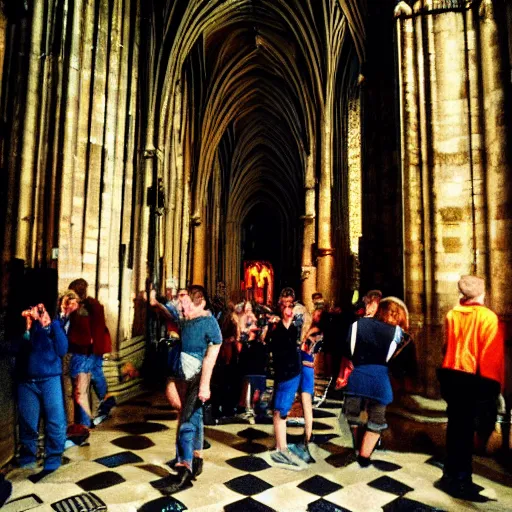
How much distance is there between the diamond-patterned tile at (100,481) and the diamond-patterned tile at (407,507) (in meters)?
2.06

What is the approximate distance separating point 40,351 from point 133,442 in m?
1.51

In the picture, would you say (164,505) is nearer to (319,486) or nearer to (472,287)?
(319,486)

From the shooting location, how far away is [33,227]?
497 cm

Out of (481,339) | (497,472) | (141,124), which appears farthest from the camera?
(141,124)

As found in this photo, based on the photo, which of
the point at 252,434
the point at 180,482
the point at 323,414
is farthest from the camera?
the point at 323,414

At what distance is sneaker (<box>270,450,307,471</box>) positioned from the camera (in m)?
3.76

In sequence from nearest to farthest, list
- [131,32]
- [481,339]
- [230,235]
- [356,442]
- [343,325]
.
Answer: [481,339], [356,442], [343,325], [131,32], [230,235]

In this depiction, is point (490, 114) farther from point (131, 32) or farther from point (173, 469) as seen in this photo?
point (131, 32)

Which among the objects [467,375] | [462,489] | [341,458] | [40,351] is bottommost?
[341,458]

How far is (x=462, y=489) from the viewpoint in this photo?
10.5 ft

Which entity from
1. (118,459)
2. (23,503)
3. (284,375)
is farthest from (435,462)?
(23,503)

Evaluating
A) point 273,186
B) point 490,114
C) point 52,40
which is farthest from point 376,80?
point 273,186

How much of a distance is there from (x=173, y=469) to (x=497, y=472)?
9.10 feet

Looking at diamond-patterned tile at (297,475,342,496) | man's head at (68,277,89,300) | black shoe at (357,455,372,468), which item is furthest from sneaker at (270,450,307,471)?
man's head at (68,277,89,300)
